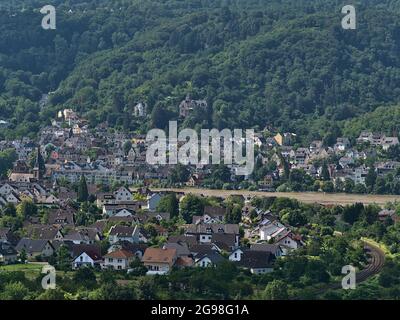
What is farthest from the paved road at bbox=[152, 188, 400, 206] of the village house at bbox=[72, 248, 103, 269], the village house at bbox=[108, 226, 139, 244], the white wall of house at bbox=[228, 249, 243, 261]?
the village house at bbox=[72, 248, 103, 269]

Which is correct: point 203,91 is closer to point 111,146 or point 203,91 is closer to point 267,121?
point 267,121

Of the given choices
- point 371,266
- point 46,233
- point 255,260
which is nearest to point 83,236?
point 46,233

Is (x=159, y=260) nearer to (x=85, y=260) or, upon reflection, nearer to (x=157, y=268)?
(x=157, y=268)

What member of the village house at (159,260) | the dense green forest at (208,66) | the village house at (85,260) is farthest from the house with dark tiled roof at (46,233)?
the dense green forest at (208,66)

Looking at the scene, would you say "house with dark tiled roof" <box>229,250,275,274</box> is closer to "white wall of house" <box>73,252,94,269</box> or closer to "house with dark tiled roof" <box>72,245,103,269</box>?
"house with dark tiled roof" <box>72,245,103,269</box>

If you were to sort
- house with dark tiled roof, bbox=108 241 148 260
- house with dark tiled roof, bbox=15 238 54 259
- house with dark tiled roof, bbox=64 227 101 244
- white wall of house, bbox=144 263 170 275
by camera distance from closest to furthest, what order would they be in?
white wall of house, bbox=144 263 170 275, house with dark tiled roof, bbox=108 241 148 260, house with dark tiled roof, bbox=15 238 54 259, house with dark tiled roof, bbox=64 227 101 244

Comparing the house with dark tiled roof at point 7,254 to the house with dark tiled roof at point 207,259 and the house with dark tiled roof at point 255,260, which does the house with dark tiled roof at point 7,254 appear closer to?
the house with dark tiled roof at point 207,259
